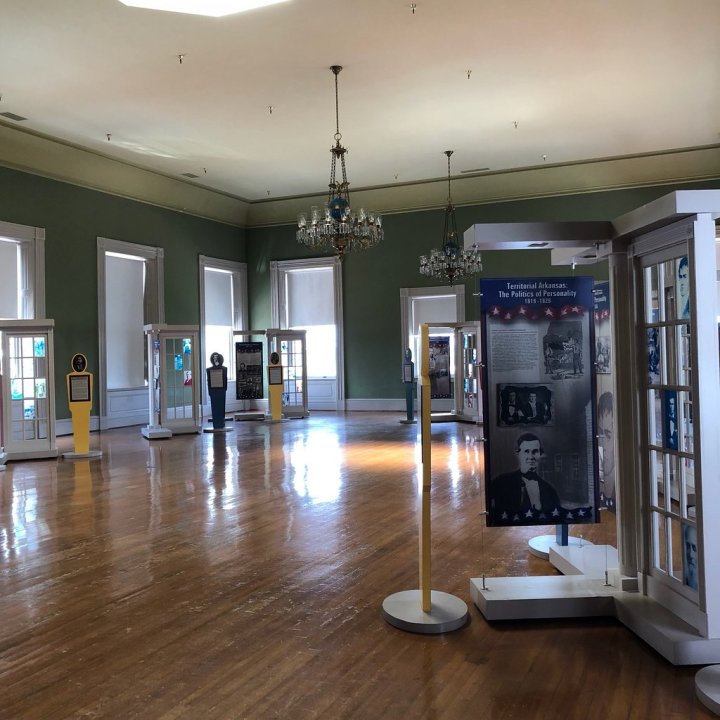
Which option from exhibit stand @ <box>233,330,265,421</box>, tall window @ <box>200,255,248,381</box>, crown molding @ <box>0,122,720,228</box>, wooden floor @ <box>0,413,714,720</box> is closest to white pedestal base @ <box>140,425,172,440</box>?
exhibit stand @ <box>233,330,265,421</box>

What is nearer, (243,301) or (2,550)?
(2,550)

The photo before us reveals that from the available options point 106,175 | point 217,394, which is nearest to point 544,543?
point 217,394

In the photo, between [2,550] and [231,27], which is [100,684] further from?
[231,27]

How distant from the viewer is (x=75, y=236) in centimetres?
1360

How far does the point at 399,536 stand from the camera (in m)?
5.47

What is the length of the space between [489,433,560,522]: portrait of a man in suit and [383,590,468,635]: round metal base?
0.52 m

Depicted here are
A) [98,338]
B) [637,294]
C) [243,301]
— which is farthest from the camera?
[243,301]

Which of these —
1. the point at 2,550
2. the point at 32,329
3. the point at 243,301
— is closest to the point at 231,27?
the point at 32,329

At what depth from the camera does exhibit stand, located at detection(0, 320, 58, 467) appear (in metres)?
9.71

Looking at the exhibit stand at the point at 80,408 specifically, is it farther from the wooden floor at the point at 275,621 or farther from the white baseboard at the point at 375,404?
the white baseboard at the point at 375,404

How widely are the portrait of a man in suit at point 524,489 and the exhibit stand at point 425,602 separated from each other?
38cm

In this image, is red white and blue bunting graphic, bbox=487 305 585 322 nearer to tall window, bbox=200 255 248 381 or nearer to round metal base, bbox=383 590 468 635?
round metal base, bbox=383 590 468 635

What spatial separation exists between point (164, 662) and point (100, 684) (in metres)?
0.30

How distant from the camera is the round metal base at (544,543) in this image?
4.82 m
